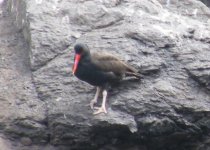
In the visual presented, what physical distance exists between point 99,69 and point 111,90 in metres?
0.43

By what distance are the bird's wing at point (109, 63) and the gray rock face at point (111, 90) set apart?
278 mm

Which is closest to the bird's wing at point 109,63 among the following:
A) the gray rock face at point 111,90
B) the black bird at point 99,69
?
the black bird at point 99,69

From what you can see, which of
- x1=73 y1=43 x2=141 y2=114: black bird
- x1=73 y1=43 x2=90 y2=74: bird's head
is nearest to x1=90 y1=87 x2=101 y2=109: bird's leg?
x1=73 y1=43 x2=141 y2=114: black bird

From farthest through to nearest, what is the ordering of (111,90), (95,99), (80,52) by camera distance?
(111,90), (95,99), (80,52)

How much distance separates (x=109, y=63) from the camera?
26.3 feet

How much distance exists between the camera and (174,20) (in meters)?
9.57

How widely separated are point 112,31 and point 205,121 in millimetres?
1904

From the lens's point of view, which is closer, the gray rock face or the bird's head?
the bird's head

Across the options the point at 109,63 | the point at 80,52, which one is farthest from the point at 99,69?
the point at 80,52

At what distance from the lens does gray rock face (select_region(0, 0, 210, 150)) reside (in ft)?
26.2

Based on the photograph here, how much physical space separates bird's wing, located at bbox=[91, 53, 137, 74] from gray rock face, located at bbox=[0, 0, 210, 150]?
10.9 inches

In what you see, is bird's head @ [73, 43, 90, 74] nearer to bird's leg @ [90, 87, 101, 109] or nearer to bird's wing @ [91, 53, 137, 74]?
bird's wing @ [91, 53, 137, 74]

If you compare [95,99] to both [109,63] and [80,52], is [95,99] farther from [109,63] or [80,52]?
[80,52]

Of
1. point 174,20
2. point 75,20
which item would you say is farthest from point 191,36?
point 75,20
